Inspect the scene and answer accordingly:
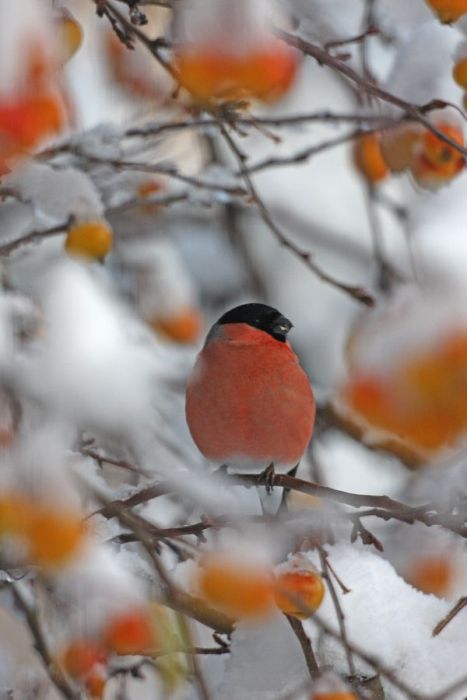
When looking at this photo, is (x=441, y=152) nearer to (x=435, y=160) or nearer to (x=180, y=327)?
(x=435, y=160)

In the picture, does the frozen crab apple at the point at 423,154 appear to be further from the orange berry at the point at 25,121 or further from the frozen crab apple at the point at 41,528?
the frozen crab apple at the point at 41,528

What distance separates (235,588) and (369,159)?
44.4 inches

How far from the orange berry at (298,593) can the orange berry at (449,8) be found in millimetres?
696

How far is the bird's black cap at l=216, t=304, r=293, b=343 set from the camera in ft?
6.51

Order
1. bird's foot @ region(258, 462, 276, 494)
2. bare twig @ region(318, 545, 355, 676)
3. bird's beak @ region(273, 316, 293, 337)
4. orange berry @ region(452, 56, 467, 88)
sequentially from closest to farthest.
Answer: bare twig @ region(318, 545, 355, 676) → orange berry @ region(452, 56, 467, 88) → bird's foot @ region(258, 462, 276, 494) → bird's beak @ region(273, 316, 293, 337)

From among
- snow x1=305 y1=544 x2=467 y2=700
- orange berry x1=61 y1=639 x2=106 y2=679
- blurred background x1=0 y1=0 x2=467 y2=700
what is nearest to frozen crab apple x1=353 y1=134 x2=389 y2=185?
blurred background x1=0 y1=0 x2=467 y2=700

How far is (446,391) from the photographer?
54.1 inches

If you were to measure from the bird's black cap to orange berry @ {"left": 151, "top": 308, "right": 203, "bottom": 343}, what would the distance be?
1.01 ft

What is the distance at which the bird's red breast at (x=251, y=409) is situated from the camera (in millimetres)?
1799

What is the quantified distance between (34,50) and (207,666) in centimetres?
84

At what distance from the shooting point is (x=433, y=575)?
1.62 meters

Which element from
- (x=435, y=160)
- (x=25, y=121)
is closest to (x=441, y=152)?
(x=435, y=160)

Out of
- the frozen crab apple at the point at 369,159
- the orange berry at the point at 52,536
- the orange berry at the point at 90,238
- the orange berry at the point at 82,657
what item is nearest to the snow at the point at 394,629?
the orange berry at the point at 82,657

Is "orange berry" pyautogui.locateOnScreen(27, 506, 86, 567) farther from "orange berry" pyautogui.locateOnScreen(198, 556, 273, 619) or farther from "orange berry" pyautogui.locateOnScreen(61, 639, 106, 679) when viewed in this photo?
"orange berry" pyautogui.locateOnScreen(61, 639, 106, 679)
